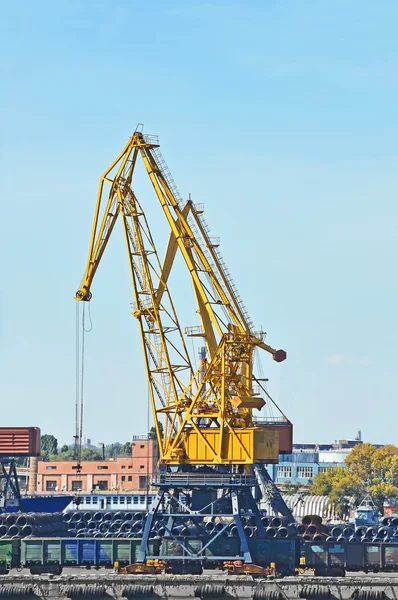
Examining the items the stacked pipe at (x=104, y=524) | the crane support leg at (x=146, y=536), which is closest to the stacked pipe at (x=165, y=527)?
the stacked pipe at (x=104, y=524)

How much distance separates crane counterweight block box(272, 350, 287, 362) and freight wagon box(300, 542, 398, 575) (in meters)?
14.2

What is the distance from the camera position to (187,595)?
7731 centimetres

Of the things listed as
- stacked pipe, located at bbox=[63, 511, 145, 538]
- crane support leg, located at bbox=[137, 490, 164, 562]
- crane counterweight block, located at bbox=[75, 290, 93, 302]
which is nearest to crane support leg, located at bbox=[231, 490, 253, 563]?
crane support leg, located at bbox=[137, 490, 164, 562]

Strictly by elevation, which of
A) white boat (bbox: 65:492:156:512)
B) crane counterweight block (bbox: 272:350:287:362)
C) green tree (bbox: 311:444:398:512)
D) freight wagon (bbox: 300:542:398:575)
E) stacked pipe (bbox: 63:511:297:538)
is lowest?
freight wagon (bbox: 300:542:398:575)

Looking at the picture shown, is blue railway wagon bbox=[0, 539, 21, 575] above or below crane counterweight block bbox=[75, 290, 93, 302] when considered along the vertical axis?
below

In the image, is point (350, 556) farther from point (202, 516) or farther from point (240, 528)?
point (202, 516)

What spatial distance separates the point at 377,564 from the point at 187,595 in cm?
2106

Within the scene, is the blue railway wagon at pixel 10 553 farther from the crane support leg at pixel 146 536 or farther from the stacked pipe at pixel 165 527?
the crane support leg at pixel 146 536

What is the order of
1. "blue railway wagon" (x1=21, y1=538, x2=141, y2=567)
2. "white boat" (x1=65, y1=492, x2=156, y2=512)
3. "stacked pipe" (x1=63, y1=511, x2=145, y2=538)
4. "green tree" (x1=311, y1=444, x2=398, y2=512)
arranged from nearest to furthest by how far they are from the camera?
1. "blue railway wagon" (x1=21, y1=538, x2=141, y2=567)
2. "stacked pipe" (x1=63, y1=511, x2=145, y2=538)
3. "white boat" (x1=65, y1=492, x2=156, y2=512)
4. "green tree" (x1=311, y1=444, x2=398, y2=512)

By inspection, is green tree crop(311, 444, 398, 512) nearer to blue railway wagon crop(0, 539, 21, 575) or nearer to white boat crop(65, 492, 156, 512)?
white boat crop(65, 492, 156, 512)

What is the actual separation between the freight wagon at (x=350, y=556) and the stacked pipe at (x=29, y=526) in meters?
23.3

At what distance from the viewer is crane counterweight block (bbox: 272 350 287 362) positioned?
99.7 m

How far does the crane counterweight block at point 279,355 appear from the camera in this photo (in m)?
99.7

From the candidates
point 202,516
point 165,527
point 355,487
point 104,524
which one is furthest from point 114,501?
point 202,516
